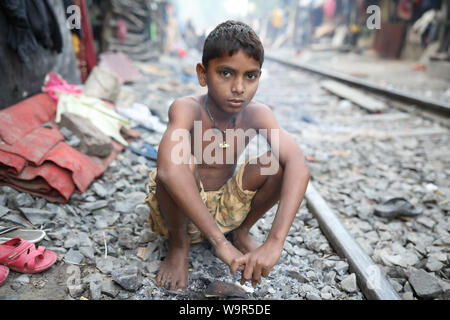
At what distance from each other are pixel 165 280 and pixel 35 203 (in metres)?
1.21

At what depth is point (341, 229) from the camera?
2193 mm

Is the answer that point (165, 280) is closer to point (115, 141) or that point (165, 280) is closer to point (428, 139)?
point (115, 141)

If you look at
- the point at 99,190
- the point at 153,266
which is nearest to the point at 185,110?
the point at 153,266

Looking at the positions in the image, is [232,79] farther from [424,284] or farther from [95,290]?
[424,284]

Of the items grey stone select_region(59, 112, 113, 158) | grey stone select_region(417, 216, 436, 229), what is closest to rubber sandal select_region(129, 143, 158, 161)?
grey stone select_region(59, 112, 113, 158)

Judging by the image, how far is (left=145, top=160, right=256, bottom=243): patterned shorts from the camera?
1.84 meters

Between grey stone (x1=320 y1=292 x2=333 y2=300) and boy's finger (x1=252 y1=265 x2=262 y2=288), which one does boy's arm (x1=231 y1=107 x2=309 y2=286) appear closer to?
boy's finger (x1=252 y1=265 x2=262 y2=288)

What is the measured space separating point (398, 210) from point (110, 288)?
230 centimetres

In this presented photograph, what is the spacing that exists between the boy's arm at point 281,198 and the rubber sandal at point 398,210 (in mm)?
1354

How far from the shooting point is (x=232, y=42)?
154 cm

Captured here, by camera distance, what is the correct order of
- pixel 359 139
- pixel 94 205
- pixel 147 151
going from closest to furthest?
1. pixel 94 205
2. pixel 147 151
3. pixel 359 139

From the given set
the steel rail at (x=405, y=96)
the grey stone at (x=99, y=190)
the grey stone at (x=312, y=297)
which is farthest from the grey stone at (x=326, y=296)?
the steel rail at (x=405, y=96)

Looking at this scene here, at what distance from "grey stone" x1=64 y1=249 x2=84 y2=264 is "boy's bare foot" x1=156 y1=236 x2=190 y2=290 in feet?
1.59
